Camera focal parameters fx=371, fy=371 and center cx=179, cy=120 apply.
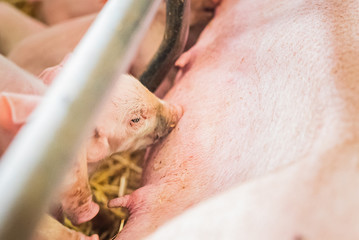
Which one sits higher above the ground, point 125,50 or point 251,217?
point 125,50

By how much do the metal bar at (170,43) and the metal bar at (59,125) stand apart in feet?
2.20

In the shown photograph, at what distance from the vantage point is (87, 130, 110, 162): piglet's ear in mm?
1037

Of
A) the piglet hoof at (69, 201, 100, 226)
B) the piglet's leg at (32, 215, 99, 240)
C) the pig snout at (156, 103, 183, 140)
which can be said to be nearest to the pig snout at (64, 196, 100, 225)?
the piglet hoof at (69, 201, 100, 226)

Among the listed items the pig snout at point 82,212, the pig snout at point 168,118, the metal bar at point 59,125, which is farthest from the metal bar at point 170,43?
the metal bar at point 59,125

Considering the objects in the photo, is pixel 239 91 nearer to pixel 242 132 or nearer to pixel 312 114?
pixel 242 132

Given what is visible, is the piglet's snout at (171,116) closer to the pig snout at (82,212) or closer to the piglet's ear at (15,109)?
the pig snout at (82,212)

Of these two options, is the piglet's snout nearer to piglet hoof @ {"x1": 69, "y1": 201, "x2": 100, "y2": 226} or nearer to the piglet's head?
the piglet's head

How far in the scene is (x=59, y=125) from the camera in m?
0.47

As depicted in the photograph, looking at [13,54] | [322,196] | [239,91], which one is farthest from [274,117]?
[13,54]

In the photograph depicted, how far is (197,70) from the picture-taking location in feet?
4.53

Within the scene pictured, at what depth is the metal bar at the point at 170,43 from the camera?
1.22 meters

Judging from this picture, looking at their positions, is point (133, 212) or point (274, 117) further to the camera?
point (133, 212)

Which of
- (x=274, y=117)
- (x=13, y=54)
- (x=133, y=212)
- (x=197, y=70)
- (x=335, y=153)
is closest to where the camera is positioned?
(x=335, y=153)

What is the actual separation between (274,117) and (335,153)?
0.84 ft
